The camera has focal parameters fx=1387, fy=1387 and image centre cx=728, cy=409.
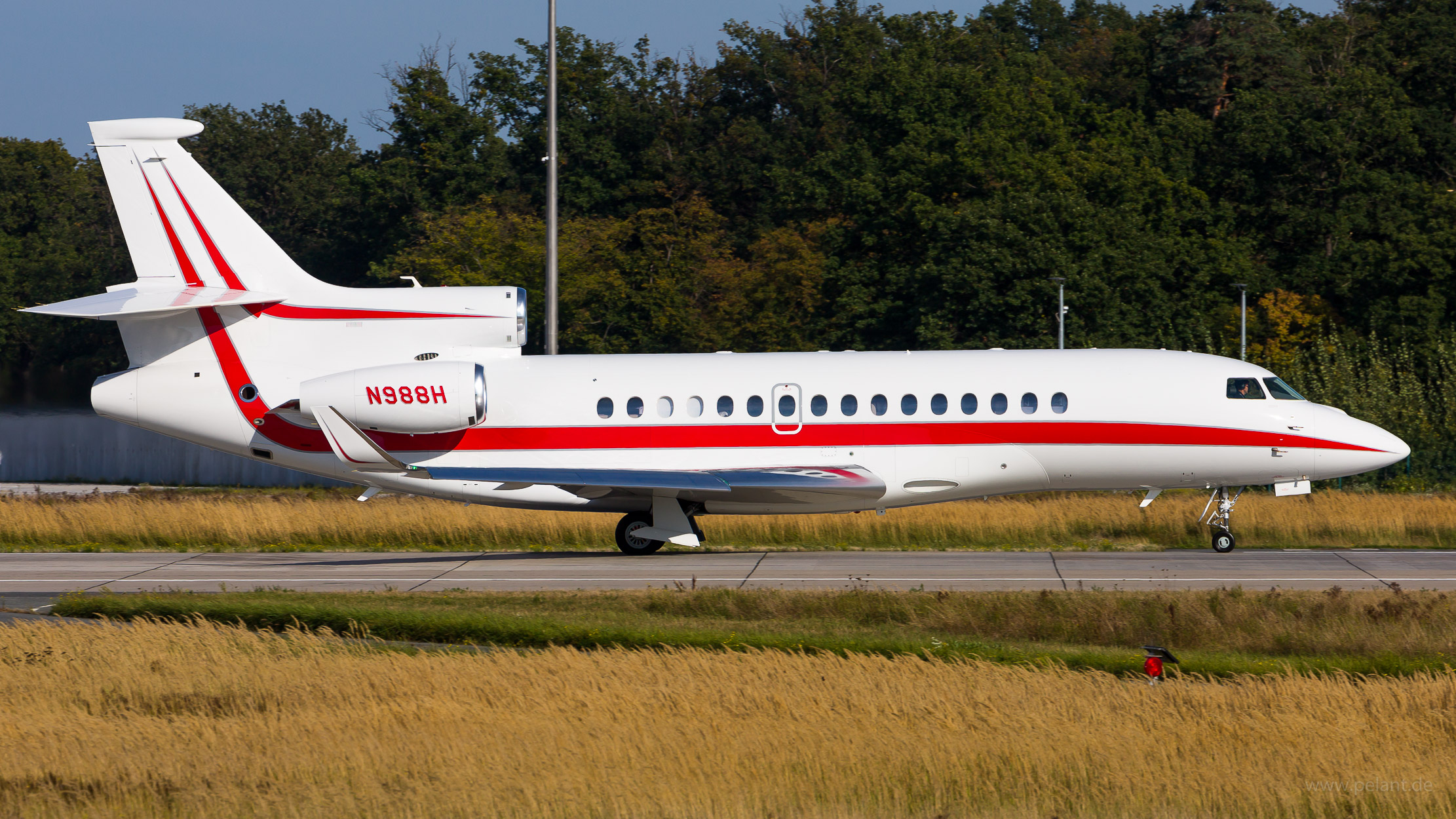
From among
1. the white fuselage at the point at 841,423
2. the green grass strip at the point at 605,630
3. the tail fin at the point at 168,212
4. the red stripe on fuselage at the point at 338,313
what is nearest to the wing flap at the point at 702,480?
the white fuselage at the point at 841,423

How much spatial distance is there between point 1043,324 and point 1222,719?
128ft

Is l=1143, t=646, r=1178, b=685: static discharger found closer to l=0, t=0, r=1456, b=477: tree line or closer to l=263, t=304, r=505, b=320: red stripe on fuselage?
l=263, t=304, r=505, b=320: red stripe on fuselage

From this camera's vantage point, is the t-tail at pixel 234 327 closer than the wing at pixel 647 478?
No

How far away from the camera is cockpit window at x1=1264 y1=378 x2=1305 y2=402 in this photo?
2230cm

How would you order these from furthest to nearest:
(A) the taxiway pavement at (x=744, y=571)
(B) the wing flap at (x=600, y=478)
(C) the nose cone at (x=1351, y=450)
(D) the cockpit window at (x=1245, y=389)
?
1. (D) the cockpit window at (x=1245, y=389)
2. (C) the nose cone at (x=1351, y=450)
3. (B) the wing flap at (x=600, y=478)
4. (A) the taxiway pavement at (x=744, y=571)

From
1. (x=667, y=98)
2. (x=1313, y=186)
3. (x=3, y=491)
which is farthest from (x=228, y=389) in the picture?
(x=667, y=98)

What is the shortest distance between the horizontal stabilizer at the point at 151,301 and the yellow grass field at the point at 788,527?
5.52 meters

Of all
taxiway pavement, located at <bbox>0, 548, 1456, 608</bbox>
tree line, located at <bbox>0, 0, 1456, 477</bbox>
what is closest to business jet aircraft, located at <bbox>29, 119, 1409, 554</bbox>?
taxiway pavement, located at <bbox>0, 548, 1456, 608</bbox>

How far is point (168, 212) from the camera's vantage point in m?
22.4

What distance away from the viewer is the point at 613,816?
855 centimetres

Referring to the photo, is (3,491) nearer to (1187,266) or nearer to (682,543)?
(682,543)

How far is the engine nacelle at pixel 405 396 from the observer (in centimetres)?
2203

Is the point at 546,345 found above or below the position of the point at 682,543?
above
